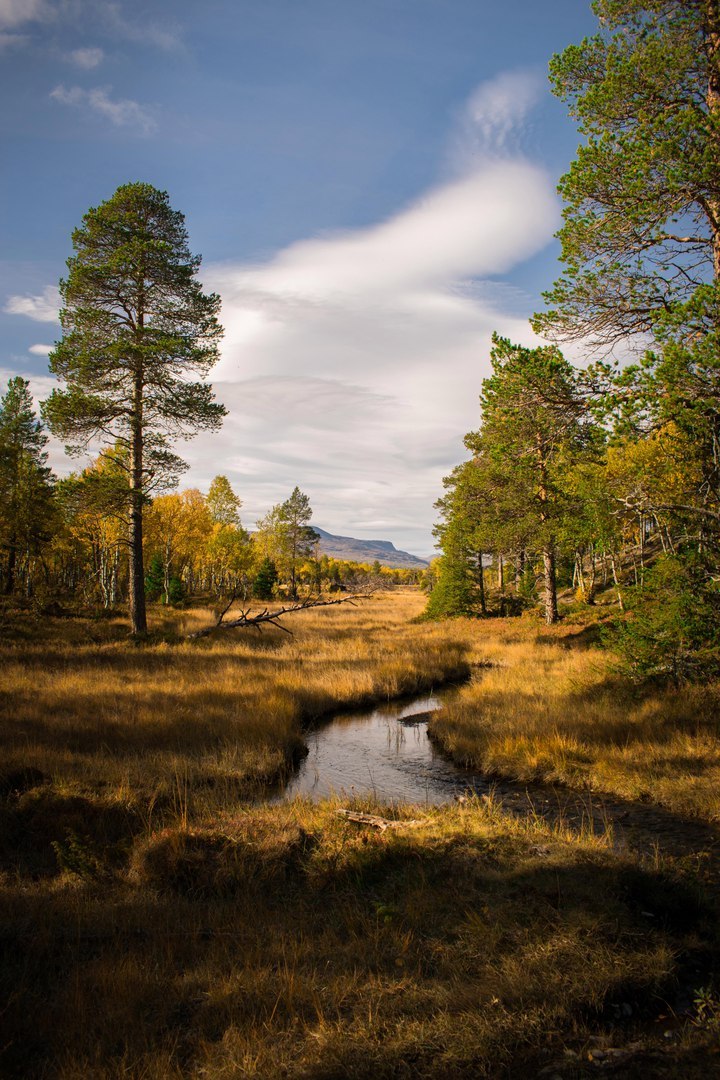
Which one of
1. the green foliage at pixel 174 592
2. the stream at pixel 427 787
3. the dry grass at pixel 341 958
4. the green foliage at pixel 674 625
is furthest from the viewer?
the green foliage at pixel 174 592

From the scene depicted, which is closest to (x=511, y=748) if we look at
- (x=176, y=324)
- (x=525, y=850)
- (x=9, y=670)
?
(x=525, y=850)

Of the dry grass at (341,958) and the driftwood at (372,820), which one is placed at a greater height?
the dry grass at (341,958)

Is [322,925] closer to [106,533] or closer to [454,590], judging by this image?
[454,590]

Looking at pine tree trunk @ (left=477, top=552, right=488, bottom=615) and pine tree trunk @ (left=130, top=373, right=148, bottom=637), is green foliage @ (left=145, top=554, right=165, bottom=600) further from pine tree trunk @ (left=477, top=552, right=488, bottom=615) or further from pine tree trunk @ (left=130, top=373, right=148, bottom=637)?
pine tree trunk @ (left=130, top=373, right=148, bottom=637)

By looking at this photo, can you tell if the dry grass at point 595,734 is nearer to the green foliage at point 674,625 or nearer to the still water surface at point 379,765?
the still water surface at point 379,765

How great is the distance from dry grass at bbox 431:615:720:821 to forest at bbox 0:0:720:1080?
7 cm

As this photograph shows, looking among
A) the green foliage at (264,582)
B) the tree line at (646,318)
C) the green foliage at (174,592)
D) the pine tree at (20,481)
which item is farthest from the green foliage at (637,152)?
the green foliage at (264,582)

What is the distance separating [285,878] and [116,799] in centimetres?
288

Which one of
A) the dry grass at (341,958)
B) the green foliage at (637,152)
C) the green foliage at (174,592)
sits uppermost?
the green foliage at (637,152)

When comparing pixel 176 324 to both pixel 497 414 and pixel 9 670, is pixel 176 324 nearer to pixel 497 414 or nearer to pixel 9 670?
pixel 9 670

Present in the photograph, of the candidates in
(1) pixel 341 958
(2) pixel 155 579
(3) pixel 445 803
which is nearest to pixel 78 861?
(1) pixel 341 958

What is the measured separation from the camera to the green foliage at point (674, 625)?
8.80 m

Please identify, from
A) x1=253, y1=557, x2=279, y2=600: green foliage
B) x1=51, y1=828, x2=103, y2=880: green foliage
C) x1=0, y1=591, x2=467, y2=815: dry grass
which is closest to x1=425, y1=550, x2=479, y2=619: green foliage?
x1=0, y1=591, x2=467, y2=815: dry grass

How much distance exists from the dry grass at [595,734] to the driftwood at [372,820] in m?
3.91
